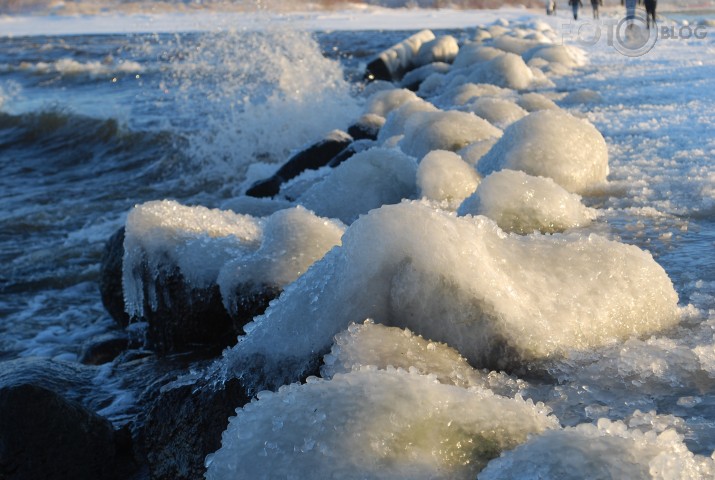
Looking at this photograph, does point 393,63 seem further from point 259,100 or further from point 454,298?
point 454,298

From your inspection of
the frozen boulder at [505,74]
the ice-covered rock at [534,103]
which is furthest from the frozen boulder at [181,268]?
the frozen boulder at [505,74]

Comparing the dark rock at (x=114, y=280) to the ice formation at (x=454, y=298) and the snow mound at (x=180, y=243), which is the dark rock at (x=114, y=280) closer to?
the snow mound at (x=180, y=243)

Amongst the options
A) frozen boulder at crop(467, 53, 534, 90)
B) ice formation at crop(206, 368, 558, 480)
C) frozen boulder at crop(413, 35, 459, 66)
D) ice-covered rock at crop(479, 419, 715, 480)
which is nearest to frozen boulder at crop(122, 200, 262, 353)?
ice formation at crop(206, 368, 558, 480)

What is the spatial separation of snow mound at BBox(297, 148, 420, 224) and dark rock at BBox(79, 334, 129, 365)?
120 cm

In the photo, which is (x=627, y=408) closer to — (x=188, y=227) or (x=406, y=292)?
(x=406, y=292)

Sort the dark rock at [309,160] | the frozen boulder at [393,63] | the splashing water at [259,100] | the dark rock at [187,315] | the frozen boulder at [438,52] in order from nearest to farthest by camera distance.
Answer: the dark rock at [187,315]
the dark rock at [309,160]
the splashing water at [259,100]
the frozen boulder at [438,52]
the frozen boulder at [393,63]

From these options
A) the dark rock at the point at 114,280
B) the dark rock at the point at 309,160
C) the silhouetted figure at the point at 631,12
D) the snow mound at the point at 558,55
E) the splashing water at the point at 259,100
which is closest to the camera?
the dark rock at the point at 114,280

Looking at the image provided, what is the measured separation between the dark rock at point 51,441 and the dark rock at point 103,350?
1.14 m

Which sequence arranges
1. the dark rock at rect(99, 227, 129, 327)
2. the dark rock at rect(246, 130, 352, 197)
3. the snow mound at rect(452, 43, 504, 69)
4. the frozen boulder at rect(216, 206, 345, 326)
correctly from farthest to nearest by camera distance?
1. the snow mound at rect(452, 43, 504, 69)
2. the dark rock at rect(246, 130, 352, 197)
3. the dark rock at rect(99, 227, 129, 327)
4. the frozen boulder at rect(216, 206, 345, 326)

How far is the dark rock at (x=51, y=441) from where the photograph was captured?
102 inches

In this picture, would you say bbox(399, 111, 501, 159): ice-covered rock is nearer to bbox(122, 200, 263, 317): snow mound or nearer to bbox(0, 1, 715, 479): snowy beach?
bbox(0, 1, 715, 479): snowy beach

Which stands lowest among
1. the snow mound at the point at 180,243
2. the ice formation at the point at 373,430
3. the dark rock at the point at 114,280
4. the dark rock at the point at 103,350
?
the dark rock at the point at 103,350

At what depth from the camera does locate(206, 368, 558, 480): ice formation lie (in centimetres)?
149

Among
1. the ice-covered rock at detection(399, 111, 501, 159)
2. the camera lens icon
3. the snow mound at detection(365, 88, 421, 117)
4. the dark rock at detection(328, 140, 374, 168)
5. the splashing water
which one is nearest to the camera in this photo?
the ice-covered rock at detection(399, 111, 501, 159)
